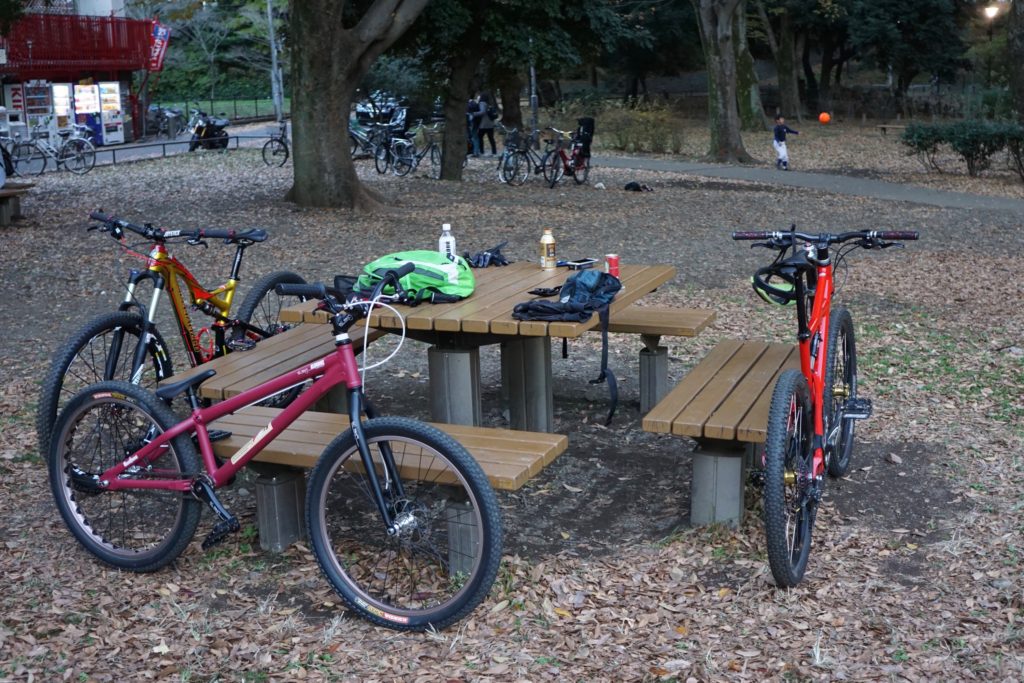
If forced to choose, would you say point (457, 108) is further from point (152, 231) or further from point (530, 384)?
point (152, 231)

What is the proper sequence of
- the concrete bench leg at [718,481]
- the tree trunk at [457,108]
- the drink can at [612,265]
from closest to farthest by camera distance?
1. the concrete bench leg at [718,481]
2. the drink can at [612,265]
3. the tree trunk at [457,108]

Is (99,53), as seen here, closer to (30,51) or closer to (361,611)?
(30,51)

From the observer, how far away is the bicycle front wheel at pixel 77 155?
22828 mm

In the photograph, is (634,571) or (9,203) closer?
(634,571)

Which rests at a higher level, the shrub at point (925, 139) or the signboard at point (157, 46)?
the signboard at point (157, 46)

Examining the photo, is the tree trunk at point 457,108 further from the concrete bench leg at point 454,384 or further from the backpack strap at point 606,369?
the concrete bench leg at point 454,384

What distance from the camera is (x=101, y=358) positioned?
5527 millimetres

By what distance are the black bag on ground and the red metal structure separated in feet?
87.0

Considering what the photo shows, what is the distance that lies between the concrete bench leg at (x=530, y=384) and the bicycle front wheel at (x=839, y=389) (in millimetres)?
1501

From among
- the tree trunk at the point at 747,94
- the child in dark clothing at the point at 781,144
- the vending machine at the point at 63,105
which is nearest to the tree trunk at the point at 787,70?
the tree trunk at the point at 747,94

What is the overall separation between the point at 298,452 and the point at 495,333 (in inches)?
45.1

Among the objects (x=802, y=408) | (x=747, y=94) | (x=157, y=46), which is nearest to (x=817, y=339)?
(x=802, y=408)

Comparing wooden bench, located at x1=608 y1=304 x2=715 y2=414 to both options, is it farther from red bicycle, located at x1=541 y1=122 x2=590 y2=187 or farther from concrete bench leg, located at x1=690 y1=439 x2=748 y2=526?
red bicycle, located at x1=541 y1=122 x2=590 y2=187

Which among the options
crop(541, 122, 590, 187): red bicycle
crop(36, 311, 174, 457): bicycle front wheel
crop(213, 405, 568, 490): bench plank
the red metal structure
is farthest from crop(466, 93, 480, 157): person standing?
crop(213, 405, 568, 490): bench plank
